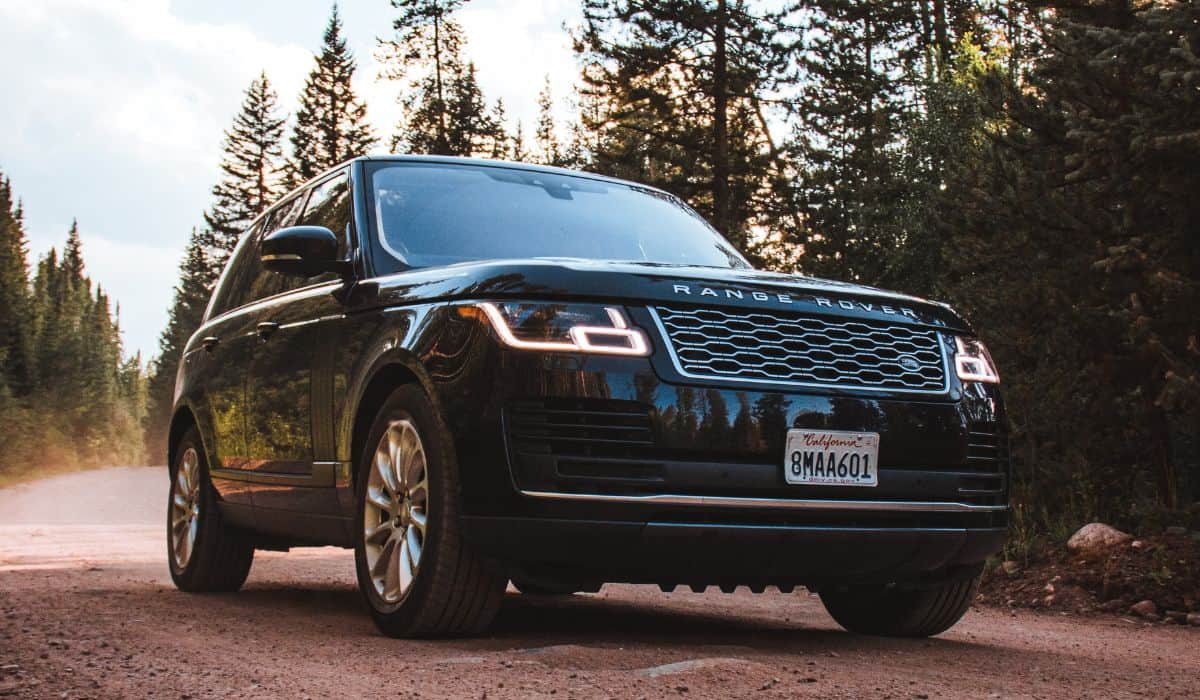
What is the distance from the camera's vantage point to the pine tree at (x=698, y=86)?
1202 inches

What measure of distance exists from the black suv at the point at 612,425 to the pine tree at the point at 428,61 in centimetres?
3901

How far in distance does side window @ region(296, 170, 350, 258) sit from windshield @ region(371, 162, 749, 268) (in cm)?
20

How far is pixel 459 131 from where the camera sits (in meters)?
44.2

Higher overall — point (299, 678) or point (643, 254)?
point (643, 254)

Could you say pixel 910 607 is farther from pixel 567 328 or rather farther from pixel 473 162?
pixel 473 162

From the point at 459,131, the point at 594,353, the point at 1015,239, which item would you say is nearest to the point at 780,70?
the point at 459,131

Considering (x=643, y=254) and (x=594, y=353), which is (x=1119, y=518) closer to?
(x=643, y=254)

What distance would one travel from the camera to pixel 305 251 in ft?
18.4

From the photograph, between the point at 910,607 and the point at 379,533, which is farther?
the point at 910,607

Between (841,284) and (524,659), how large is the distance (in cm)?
188

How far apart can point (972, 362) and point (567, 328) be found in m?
1.73

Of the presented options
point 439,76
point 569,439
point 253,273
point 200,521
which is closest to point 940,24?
point 439,76

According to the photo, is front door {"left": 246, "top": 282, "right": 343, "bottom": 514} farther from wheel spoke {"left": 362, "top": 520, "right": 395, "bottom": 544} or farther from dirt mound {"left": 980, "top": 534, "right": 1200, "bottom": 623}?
dirt mound {"left": 980, "top": 534, "right": 1200, "bottom": 623}

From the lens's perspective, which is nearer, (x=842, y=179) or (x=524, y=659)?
(x=524, y=659)
